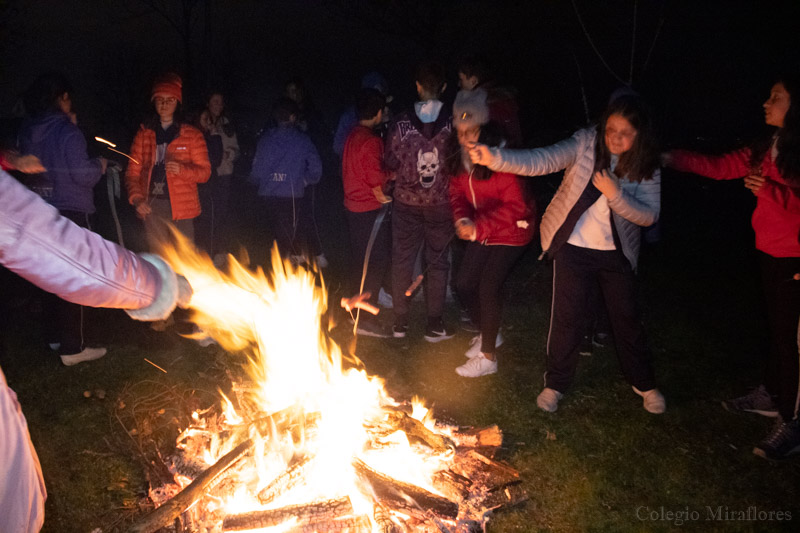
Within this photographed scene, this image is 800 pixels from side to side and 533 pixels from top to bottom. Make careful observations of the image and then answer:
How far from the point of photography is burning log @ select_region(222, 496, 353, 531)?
10.2 ft

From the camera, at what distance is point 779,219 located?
12.9ft

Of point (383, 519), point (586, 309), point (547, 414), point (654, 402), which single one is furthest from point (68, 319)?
point (654, 402)

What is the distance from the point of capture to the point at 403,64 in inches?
896

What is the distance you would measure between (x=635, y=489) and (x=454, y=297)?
3662 millimetres

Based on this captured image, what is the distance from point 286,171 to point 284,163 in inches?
4.1

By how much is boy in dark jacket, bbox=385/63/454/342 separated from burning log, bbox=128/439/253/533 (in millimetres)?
2737

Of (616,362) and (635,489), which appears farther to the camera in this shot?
(616,362)

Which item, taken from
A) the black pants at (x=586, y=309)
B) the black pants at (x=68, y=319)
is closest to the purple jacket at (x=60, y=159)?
the black pants at (x=68, y=319)

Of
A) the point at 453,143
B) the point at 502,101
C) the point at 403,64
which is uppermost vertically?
the point at 403,64

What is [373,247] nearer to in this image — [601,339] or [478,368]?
[478,368]

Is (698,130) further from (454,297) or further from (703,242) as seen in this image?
(454,297)

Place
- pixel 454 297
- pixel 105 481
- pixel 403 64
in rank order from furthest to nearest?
pixel 403 64 < pixel 454 297 < pixel 105 481

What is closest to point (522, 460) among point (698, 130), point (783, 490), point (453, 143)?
point (783, 490)

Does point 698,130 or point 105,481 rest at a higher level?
point 698,130
